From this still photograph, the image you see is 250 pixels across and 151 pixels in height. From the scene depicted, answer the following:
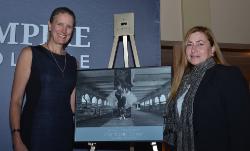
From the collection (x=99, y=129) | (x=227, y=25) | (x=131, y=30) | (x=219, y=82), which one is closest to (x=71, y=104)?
(x=99, y=129)

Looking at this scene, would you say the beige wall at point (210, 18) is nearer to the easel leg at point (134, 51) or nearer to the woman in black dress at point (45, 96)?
the easel leg at point (134, 51)

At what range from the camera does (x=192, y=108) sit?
2074 mm

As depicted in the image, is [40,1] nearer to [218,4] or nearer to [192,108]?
[192,108]

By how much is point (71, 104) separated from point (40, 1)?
91 centimetres

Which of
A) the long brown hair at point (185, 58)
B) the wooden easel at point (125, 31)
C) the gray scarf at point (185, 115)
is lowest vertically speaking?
the gray scarf at point (185, 115)

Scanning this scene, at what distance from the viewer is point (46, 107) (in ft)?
7.71

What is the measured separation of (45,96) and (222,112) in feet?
3.80

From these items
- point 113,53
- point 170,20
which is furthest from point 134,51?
point 170,20

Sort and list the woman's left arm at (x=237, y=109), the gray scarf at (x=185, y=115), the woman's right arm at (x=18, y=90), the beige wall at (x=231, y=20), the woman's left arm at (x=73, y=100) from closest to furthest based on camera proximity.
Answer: the woman's left arm at (x=237, y=109) < the gray scarf at (x=185, y=115) < the woman's right arm at (x=18, y=90) < the woman's left arm at (x=73, y=100) < the beige wall at (x=231, y=20)

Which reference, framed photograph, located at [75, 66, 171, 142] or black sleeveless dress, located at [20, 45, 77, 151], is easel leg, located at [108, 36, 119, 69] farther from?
black sleeveless dress, located at [20, 45, 77, 151]

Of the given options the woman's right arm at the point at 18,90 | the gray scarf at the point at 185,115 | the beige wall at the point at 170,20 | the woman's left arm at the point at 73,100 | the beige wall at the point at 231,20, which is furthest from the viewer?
the beige wall at the point at 231,20

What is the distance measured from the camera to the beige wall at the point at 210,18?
3541 mm

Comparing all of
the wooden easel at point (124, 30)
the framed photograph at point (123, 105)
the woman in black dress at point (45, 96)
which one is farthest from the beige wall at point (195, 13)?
the woman in black dress at point (45, 96)

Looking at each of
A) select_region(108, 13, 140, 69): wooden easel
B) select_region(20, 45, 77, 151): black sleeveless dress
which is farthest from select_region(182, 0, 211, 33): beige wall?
select_region(20, 45, 77, 151): black sleeveless dress
